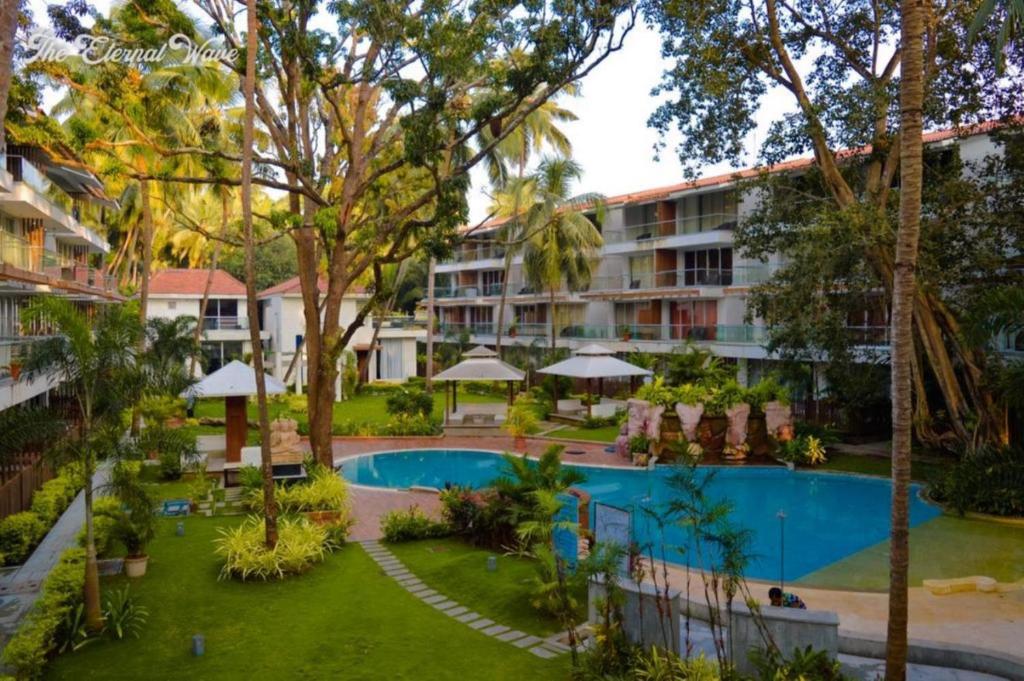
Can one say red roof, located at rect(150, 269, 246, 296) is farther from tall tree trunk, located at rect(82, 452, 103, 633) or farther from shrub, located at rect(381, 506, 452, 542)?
tall tree trunk, located at rect(82, 452, 103, 633)

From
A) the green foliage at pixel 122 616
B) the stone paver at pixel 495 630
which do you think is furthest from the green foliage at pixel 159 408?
the stone paver at pixel 495 630

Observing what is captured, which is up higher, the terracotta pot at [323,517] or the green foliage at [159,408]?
the green foliage at [159,408]

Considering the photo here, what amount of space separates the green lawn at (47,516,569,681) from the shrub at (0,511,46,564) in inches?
104

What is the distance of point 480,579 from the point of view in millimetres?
12102

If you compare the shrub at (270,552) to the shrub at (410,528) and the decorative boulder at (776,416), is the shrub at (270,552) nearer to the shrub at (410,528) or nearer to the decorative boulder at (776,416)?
the shrub at (410,528)

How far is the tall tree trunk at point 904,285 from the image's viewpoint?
7.32 metres

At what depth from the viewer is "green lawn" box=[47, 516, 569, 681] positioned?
29.5ft

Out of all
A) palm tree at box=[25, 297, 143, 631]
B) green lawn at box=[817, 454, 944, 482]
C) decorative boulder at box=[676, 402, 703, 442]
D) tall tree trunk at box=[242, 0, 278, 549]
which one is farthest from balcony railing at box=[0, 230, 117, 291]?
green lawn at box=[817, 454, 944, 482]

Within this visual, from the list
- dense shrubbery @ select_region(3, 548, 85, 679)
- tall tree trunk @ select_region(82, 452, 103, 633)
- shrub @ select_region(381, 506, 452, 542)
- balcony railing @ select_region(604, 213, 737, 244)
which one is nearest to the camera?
dense shrubbery @ select_region(3, 548, 85, 679)

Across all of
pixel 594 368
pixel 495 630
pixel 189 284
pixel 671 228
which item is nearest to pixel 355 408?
pixel 594 368

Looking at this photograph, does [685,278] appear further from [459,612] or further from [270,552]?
[459,612]

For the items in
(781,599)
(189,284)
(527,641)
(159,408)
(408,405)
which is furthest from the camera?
(189,284)

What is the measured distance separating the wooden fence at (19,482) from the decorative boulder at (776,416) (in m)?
17.7

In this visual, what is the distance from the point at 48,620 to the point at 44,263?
1635 centimetres
